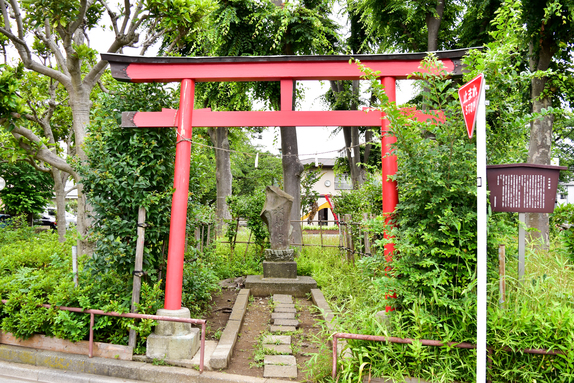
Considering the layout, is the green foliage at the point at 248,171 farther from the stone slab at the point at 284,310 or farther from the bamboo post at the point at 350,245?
the stone slab at the point at 284,310

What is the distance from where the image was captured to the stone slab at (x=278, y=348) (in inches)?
183

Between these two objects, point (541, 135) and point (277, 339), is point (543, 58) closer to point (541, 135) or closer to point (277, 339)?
point (541, 135)

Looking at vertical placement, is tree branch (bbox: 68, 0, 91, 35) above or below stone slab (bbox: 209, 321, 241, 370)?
above

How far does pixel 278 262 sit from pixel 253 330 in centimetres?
239

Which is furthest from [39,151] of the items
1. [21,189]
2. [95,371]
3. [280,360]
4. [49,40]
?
[21,189]

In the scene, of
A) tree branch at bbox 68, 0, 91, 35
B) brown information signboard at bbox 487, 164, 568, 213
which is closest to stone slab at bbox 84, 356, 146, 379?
brown information signboard at bbox 487, 164, 568, 213

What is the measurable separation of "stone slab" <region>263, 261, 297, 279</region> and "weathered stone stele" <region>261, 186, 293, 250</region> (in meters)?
0.46

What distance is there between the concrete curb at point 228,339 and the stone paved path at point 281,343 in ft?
1.55

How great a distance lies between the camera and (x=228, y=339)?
4875 millimetres

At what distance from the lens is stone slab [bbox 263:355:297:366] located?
4.29m

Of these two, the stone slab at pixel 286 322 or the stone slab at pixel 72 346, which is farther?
the stone slab at pixel 286 322

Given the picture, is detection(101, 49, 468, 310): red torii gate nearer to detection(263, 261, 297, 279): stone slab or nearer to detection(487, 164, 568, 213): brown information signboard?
detection(487, 164, 568, 213): brown information signboard

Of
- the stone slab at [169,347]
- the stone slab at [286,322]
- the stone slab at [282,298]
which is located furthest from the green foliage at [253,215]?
the stone slab at [169,347]

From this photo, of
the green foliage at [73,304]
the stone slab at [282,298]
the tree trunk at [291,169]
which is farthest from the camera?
the tree trunk at [291,169]
